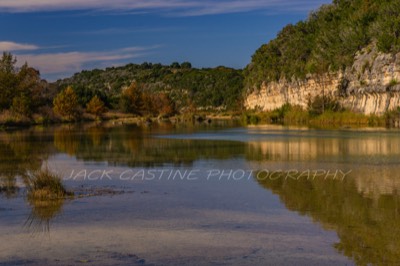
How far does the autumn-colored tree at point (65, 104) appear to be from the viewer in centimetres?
8538

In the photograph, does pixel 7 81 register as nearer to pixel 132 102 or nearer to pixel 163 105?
pixel 132 102

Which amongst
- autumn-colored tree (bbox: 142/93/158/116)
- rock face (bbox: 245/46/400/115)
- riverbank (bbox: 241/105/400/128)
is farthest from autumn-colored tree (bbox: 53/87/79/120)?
rock face (bbox: 245/46/400/115)

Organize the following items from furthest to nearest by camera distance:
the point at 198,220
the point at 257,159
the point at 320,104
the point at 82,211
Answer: the point at 320,104, the point at 257,159, the point at 82,211, the point at 198,220

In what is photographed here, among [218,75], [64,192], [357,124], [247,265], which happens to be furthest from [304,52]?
[218,75]

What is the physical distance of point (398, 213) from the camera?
42.6 feet

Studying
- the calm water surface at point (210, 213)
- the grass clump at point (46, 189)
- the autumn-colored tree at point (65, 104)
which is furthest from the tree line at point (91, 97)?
the grass clump at point (46, 189)

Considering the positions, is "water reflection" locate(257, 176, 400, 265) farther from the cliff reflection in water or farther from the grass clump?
the cliff reflection in water

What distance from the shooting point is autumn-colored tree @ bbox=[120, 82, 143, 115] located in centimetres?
11000

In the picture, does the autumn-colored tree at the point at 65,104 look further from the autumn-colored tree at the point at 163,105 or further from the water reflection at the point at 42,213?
the water reflection at the point at 42,213

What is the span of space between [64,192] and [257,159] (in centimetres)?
1100

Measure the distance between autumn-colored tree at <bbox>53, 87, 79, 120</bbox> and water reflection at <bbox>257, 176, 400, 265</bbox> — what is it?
70.2m

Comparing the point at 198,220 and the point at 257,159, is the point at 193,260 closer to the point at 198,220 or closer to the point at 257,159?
the point at 198,220

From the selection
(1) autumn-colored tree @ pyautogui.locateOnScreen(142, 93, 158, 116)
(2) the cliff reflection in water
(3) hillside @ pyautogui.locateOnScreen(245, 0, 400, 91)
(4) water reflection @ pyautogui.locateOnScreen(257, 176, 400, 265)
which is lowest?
(4) water reflection @ pyautogui.locateOnScreen(257, 176, 400, 265)

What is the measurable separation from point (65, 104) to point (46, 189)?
2856 inches
